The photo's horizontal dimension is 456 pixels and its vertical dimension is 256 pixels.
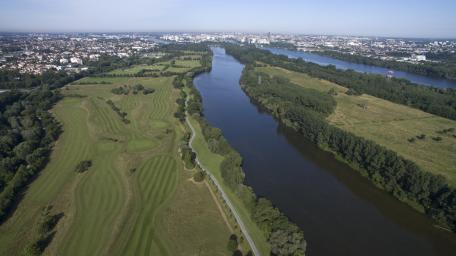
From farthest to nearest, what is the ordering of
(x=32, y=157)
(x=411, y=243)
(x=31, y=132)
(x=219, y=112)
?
(x=219, y=112), (x=31, y=132), (x=32, y=157), (x=411, y=243)

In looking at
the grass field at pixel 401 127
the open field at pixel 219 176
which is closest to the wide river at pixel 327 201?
the open field at pixel 219 176

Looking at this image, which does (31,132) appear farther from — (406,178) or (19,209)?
(406,178)

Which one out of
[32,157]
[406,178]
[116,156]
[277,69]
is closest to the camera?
[406,178]

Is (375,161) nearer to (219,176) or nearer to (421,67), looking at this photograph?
(219,176)

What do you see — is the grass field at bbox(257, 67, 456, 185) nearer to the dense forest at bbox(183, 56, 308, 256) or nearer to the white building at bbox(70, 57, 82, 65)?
the dense forest at bbox(183, 56, 308, 256)

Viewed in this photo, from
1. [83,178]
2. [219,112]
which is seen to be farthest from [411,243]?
[219,112]

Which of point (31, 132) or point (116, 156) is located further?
point (31, 132)

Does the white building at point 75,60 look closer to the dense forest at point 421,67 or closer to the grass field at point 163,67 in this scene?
the grass field at point 163,67
